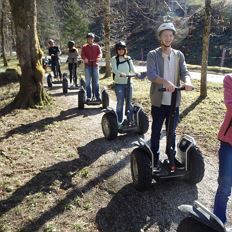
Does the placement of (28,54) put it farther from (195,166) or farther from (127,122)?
(195,166)

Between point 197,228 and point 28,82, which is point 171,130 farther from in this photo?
point 28,82

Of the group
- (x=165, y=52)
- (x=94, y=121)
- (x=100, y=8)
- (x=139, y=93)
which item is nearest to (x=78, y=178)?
(x=165, y=52)

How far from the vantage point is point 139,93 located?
1371cm

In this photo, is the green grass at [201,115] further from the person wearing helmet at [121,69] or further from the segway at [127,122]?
the person wearing helmet at [121,69]

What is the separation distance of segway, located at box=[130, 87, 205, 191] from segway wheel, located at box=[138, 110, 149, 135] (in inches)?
98.3

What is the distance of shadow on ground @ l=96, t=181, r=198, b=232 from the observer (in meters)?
4.96

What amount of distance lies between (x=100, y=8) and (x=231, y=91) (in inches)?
859

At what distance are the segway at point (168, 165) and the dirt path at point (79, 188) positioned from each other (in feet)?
0.67

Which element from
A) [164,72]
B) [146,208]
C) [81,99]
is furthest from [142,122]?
[81,99]

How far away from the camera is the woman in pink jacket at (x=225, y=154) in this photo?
3916 mm

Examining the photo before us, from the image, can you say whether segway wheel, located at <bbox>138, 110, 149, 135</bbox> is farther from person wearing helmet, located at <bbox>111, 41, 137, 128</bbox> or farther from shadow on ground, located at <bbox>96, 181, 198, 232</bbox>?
shadow on ground, located at <bbox>96, 181, 198, 232</bbox>

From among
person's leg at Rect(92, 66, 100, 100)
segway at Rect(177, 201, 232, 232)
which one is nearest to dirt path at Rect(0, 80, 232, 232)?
segway at Rect(177, 201, 232, 232)

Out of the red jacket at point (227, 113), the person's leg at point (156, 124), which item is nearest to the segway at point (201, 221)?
the red jacket at point (227, 113)

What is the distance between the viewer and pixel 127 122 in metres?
8.51
